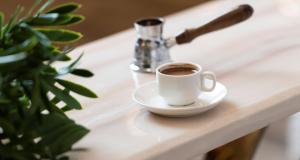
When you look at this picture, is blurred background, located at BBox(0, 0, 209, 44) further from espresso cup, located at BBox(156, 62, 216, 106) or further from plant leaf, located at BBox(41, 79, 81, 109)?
plant leaf, located at BBox(41, 79, 81, 109)

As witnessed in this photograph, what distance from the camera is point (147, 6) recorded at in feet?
8.05

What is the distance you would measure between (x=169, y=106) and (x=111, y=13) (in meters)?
1.36

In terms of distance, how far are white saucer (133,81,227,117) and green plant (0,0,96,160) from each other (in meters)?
0.19

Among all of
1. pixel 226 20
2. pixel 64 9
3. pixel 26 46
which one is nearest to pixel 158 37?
pixel 226 20

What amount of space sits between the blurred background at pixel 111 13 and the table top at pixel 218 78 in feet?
2.40

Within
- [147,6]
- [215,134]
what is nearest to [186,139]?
[215,134]

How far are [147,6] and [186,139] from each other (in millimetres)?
1553

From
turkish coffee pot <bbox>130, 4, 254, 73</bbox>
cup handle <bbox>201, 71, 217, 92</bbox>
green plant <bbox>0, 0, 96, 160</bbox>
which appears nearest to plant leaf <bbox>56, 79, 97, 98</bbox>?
green plant <bbox>0, 0, 96, 160</bbox>

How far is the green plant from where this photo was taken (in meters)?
0.81

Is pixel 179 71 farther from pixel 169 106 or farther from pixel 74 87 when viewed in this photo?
pixel 74 87

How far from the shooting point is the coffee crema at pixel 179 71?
107 cm

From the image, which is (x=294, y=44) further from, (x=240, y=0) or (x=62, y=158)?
(x=62, y=158)

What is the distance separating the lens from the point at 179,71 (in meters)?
1.08

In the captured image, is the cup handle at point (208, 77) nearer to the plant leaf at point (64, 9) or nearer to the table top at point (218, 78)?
the table top at point (218, 78)
